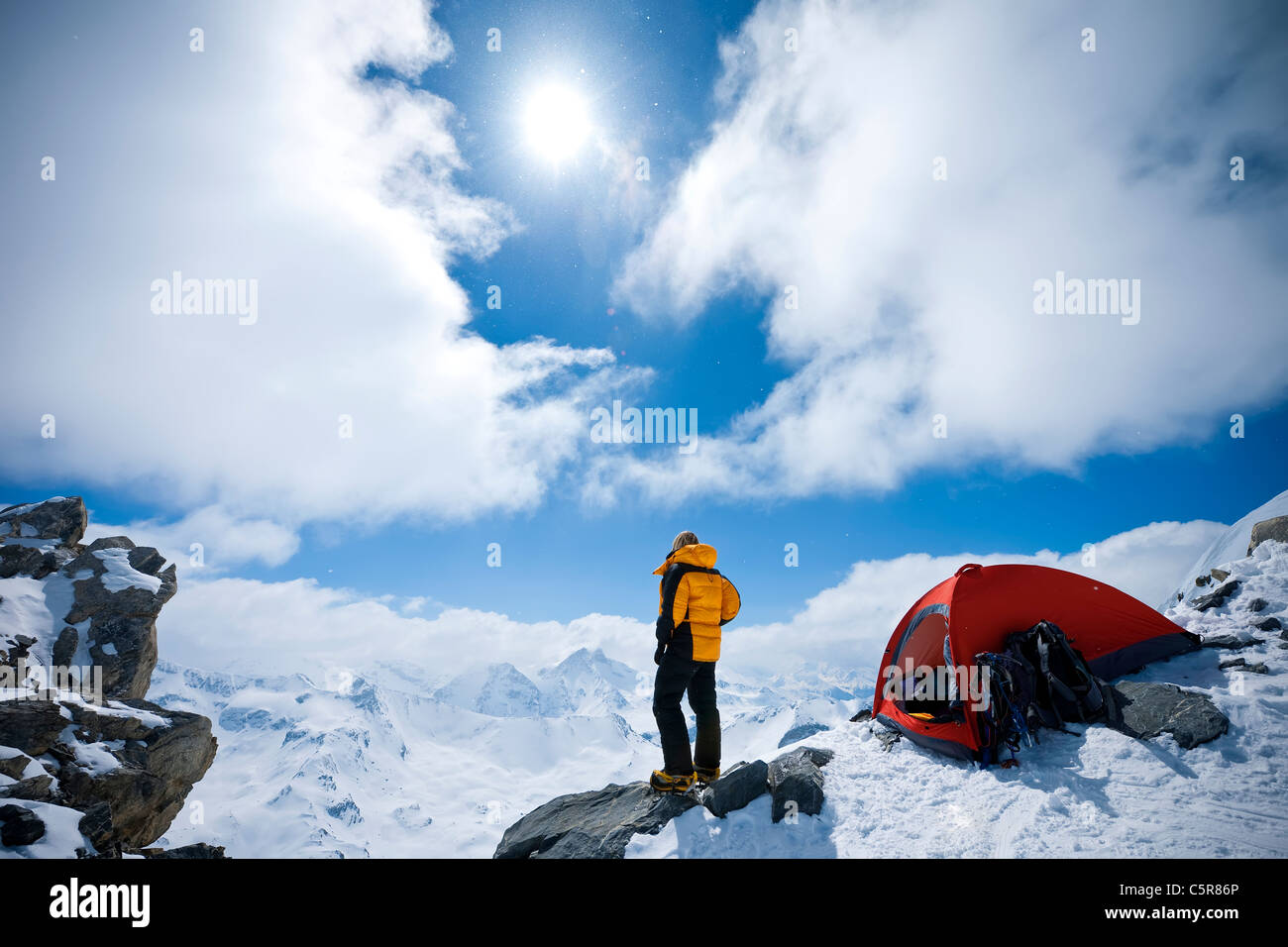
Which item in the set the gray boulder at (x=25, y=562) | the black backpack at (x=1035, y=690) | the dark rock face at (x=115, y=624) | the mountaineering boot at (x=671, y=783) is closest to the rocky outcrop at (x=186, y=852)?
the mountaineering boot at (x=671, y=783)

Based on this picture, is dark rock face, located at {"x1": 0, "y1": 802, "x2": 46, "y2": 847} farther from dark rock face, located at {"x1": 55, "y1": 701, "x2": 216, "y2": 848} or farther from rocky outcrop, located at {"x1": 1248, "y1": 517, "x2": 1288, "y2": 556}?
rocky outcrop, located at {"x1": 1248, "y1": 517, "x2": 1288, "y2": 556}

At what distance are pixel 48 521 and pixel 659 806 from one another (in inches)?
1199

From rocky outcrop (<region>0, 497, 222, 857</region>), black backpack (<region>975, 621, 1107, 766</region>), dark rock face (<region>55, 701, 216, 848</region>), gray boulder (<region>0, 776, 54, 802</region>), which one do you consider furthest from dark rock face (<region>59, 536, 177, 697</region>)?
black backpack (<region>975, 621, 1107, 766</region>)

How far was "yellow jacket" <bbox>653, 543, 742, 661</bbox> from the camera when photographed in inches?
311

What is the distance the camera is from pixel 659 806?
7621 millimetres

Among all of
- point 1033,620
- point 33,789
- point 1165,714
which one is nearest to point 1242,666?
point 1165,714

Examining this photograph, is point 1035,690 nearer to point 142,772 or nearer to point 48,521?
point 142,772

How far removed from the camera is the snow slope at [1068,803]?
227 inches

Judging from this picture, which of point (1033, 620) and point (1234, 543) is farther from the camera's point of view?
point (1234, 543)

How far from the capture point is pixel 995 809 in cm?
668

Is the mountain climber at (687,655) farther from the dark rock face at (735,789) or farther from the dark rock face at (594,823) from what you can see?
the dark rock face at (735,789)

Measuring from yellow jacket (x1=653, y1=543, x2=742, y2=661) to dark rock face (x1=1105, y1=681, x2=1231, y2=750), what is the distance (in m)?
6.09
